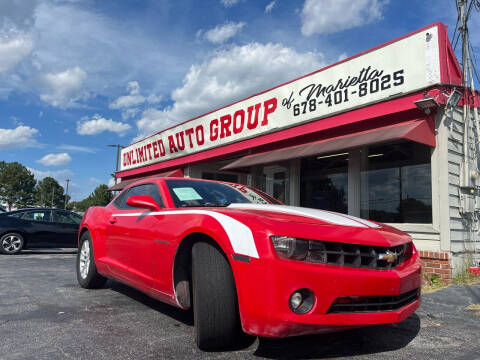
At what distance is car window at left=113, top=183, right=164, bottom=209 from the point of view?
3739 millimetres

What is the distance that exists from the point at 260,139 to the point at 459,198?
4809mm

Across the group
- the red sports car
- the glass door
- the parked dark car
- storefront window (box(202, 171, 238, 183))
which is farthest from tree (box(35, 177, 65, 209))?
the red sports car

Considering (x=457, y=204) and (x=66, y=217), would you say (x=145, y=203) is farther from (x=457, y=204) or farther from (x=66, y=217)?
(x=66, y=217)

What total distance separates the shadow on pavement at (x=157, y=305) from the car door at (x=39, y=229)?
557 centimetres

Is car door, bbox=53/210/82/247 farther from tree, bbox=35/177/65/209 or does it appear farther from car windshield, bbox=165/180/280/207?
tree, bbox=35/177/65/209

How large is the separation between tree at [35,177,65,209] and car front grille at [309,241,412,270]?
10606 cm

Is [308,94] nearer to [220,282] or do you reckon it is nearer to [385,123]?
[385,123]

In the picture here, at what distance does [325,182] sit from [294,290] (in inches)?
263

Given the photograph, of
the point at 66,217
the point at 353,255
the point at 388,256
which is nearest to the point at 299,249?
the point at 353,255

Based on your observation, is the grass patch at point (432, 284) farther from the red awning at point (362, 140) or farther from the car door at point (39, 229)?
the car door at point (39, 229)

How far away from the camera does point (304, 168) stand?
9.35 meters

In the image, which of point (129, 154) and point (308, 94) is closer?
point (308, 94)

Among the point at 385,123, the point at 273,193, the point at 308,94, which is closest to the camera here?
the point at 385,123

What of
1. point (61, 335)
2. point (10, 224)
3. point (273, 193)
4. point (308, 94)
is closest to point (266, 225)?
point (61, 335)
